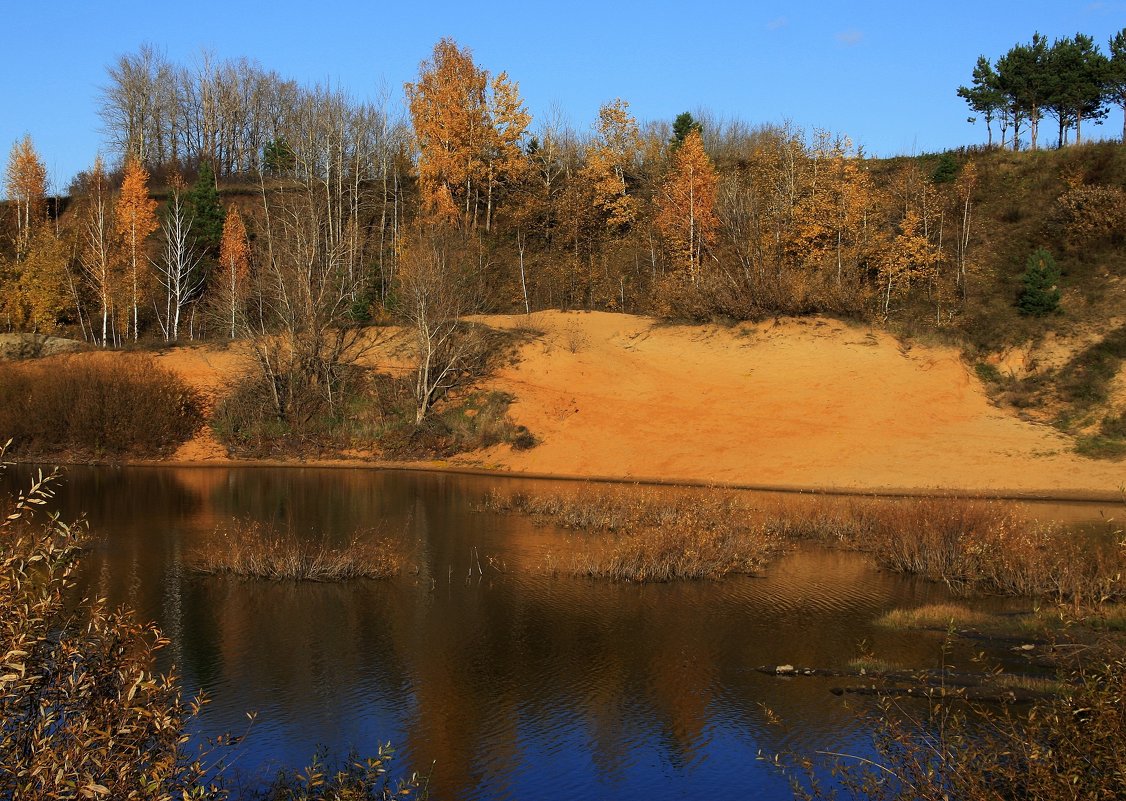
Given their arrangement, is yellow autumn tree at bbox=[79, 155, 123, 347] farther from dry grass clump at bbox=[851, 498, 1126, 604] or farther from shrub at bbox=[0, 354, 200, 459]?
dry grass clump at bbox=[851, 498, 1126, 604]

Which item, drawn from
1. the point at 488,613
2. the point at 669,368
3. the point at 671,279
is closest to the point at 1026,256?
the point at 671,279

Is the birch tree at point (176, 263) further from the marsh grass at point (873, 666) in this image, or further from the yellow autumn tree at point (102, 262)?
the marsh grass at point (873, 666)

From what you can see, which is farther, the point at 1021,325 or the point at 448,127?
the point at 448,127

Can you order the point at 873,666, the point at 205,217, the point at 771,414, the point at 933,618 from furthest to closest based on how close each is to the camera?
the point at 205,217
the point at 771,414
the point at 933,618
the point at 873,666

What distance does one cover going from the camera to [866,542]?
21062mm

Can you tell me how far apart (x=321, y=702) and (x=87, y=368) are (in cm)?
2942

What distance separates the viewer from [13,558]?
5.50 meters

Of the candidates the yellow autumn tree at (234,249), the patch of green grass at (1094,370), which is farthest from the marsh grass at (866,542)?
the yellow autumn tree at (234,249)

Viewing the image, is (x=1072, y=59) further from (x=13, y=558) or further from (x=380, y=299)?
(x=13, y=558)

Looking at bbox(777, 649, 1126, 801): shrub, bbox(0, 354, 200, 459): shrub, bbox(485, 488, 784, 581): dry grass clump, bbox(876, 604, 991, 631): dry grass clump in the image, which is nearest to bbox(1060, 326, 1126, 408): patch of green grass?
bbox(485, 488, 784, 581): dry grass clump

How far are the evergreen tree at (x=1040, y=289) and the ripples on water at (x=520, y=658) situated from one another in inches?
998

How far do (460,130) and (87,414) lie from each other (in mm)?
30493

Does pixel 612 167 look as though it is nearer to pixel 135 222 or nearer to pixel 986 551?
pixel 135 222

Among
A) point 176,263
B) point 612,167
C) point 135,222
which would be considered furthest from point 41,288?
point 612,167
